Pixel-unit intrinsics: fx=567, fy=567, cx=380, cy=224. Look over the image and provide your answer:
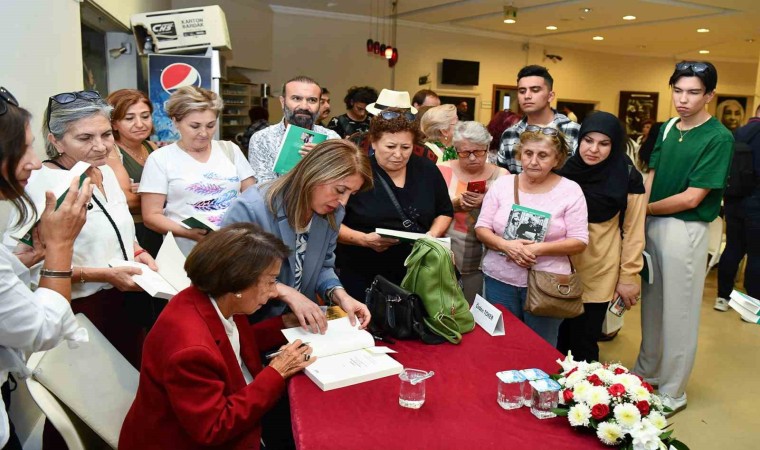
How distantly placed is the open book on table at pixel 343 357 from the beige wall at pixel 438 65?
8818 millimetres

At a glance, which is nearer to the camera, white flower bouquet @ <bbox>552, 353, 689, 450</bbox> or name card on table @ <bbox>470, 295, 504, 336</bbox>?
white flower bouquet @ <bbox>552, 353, 689, 450</bbox>

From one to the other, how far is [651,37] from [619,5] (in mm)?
3236

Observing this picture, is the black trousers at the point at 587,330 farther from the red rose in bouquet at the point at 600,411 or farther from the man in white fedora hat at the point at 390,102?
the man in white fedora hat at the point at 390,102

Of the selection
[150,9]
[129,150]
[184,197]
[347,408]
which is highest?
Answer: [150,9]

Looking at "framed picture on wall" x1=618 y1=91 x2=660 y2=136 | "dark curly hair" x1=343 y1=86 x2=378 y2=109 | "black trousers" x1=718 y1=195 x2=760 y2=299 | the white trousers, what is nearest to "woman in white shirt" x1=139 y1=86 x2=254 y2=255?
the white trousers

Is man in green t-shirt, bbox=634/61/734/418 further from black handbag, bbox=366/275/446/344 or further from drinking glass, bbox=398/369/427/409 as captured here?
drinking glass, bbox=398/369/427/409

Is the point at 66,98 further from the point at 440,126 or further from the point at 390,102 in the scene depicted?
the point at 390,102

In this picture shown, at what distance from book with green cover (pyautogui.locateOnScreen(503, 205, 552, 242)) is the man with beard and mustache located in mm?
1142

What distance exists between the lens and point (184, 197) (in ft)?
8.97

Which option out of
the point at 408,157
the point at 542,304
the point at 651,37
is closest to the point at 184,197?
the point at 408,157

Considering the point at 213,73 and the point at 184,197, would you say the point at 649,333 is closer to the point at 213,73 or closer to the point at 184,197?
the point at 184,197

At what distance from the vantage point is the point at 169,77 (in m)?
4.45

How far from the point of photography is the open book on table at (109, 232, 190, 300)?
2.08 m

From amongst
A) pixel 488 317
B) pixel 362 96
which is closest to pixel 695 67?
pixel 488 317
